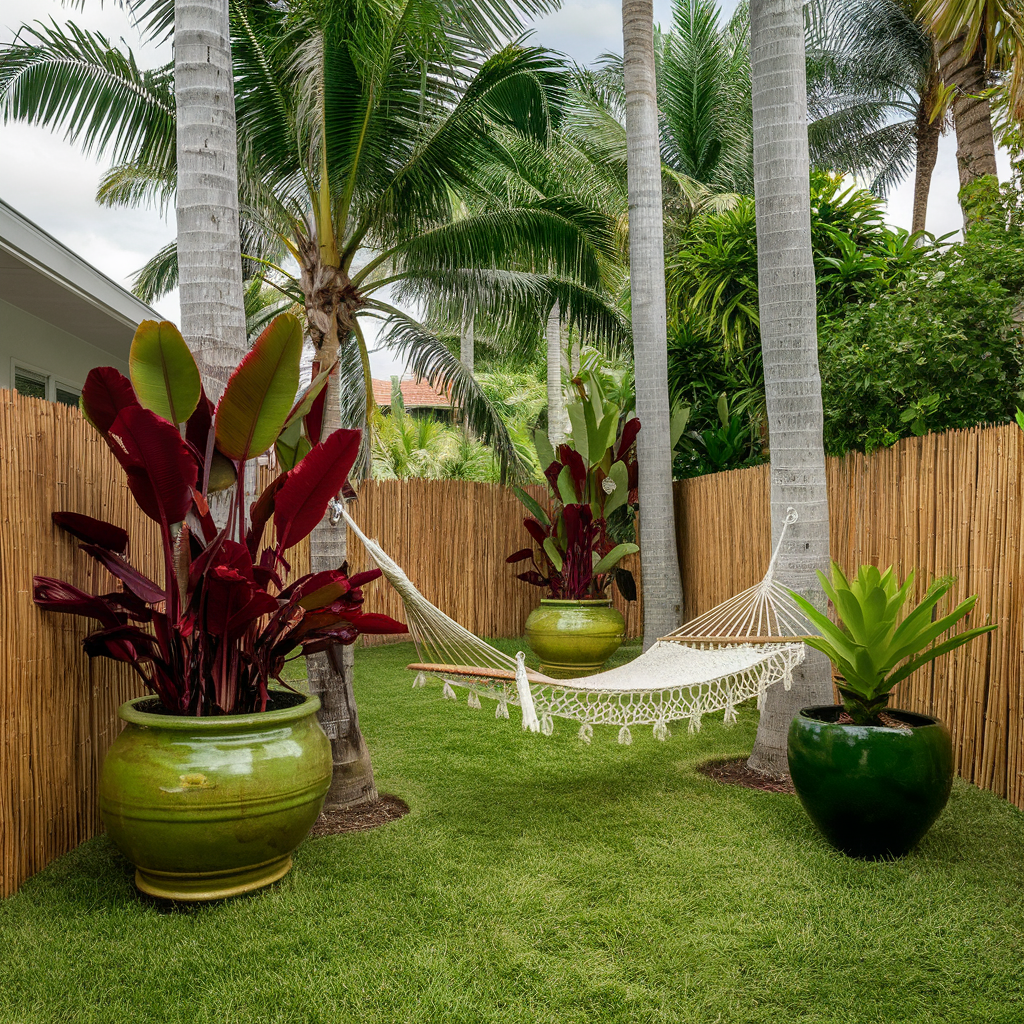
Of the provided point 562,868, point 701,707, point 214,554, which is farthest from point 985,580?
point 214,554

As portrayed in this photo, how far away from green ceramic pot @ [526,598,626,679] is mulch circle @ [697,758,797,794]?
176 centimetres

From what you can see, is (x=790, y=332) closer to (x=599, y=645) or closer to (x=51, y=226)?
(x=599, y=645)

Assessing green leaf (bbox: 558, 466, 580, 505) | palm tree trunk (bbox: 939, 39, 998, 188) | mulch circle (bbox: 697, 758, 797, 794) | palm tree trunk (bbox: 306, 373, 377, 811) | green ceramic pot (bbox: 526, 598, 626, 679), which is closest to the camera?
palm tree trunk (bbox: 306, 373, 377, 811)

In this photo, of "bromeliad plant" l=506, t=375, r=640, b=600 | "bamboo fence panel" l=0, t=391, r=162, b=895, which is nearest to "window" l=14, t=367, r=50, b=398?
"bamboo fence panel" l=0, t=391, r=162, b=895

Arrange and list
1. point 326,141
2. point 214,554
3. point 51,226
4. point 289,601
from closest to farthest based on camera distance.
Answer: point 214,554 → point 289,601 → point 51,226 → point 326,141

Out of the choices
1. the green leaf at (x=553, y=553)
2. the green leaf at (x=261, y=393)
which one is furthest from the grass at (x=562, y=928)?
the green leaf at (x=553, y=553)

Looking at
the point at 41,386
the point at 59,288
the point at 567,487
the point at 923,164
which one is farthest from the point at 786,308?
the point at 923,164

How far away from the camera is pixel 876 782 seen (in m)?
2.34

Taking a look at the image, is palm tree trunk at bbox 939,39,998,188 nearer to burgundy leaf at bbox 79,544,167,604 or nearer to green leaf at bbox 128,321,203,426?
green leaf at bbox 128,321,203,426

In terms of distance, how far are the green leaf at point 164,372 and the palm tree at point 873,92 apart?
1001 cm

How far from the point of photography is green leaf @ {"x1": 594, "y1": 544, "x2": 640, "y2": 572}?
5586mm

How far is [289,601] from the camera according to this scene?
7.93 ft

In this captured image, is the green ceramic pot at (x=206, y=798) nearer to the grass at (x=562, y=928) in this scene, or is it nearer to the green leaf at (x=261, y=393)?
the grass at (x=562, y=928)

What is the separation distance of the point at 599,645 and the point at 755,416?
2.09 metres
